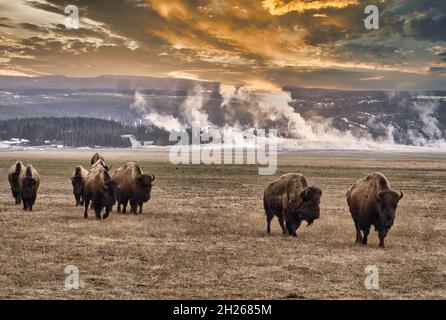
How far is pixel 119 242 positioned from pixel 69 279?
4.84 meters

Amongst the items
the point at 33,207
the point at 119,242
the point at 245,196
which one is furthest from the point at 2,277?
the point at 245,196

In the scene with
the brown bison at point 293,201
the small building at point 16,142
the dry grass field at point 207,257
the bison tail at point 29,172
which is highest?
the small building at point 16,142

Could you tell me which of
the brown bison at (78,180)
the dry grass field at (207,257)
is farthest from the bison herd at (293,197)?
the brown bison at (78,180)

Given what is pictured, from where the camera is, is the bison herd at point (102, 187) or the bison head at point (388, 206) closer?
the bison head at point (388, 206)

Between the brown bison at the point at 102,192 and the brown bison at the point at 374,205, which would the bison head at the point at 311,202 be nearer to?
the brown bison at the point at 374,205

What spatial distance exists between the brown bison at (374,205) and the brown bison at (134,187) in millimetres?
9572

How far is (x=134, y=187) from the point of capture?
917 inches

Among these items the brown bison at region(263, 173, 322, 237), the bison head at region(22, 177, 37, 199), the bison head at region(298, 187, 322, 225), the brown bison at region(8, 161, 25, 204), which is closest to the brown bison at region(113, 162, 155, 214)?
the bison head at region(22, 177, 37, 199)

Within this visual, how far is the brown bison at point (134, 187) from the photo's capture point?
75.5ft

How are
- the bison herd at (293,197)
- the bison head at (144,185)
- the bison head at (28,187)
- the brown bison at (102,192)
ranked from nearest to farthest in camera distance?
the bison herd at (293,197)
the brown bison at (102,192)
the bison head at (144,185)
the bison head at (28,187)

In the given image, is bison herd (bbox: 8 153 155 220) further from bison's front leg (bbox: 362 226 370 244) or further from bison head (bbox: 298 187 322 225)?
bison's front leg (bbox: 362 226 370 244)

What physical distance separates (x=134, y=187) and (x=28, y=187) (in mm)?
5096

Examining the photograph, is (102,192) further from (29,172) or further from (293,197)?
(293,197)
